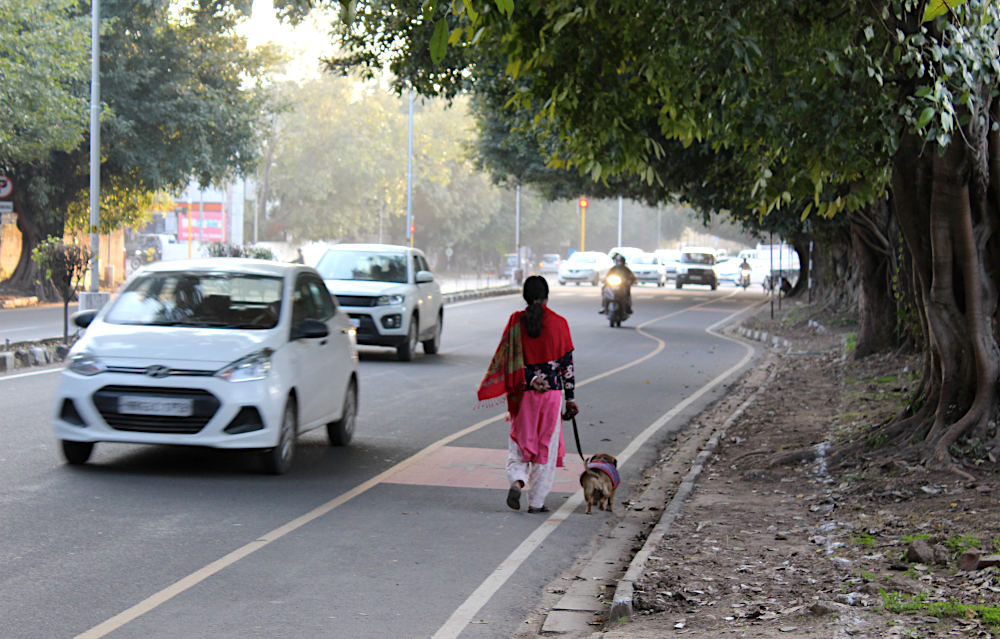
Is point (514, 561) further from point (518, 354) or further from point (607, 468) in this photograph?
point (518, 354)

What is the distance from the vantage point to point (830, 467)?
992cm

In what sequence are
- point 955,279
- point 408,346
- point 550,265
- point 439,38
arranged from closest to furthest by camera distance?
point 439,38 → point 955,279 → point 408,346 → point 550,265

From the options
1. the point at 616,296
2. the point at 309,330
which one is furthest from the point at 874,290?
the point at 309,330

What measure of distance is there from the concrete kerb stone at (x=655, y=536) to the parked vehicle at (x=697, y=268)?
4597 cm

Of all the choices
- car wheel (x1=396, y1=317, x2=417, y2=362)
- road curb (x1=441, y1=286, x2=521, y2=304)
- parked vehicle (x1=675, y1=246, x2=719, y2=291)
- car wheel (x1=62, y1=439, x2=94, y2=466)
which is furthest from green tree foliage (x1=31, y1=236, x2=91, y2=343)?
parked vehicle (x1=675, y1=246, x2=719, y2=291)

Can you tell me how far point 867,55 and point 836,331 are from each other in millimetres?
19216

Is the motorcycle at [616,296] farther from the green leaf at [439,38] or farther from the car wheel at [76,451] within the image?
the green leaf at [439,38]

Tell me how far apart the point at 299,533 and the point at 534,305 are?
2.31 metres

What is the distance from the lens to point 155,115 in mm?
36531

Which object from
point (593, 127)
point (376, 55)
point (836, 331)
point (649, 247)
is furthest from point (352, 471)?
point (649, 247)

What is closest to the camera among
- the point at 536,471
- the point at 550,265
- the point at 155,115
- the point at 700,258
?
the point at 536,471

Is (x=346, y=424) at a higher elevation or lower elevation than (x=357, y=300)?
lower

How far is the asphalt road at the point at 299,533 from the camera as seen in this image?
5.85 m

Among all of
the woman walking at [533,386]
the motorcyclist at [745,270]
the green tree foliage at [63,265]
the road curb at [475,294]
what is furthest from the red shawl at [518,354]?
the motorcyclist at [745,270]
